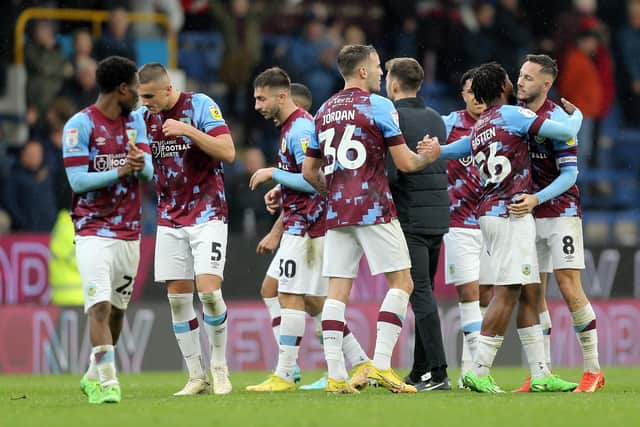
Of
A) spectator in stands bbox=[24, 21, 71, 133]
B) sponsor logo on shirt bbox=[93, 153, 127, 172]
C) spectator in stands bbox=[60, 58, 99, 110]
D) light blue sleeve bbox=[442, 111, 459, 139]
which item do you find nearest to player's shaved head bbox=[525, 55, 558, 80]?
light blue sleeve bbox=[442, 111, 459, 139]

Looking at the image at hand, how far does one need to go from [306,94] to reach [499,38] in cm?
942

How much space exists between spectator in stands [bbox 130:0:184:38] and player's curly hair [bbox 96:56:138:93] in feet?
32.7

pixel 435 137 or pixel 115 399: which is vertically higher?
pixel 435 137

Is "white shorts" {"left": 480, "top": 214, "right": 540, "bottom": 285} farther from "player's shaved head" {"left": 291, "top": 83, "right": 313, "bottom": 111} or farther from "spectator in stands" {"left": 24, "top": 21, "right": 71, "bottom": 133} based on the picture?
"spectator in stands" {"left": 24, "top": 21, "right": 71, "bottom": 133}

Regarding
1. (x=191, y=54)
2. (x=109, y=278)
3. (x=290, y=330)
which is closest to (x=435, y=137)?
(x=290, y=330)

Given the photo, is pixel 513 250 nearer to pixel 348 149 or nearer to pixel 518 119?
pixel 518 119

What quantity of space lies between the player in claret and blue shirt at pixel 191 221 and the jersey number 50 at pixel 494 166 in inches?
72.5

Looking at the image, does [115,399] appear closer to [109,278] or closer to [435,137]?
[109,278]

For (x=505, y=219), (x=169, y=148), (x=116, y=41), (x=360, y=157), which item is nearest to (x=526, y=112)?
(x=505, y=219)

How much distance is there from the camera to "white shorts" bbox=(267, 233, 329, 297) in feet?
34.7

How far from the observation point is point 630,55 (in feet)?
71.4

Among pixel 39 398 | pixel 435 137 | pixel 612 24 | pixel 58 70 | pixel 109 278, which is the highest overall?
→ pixel 612 24

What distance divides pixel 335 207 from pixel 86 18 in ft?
33.5

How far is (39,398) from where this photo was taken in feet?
32.9
